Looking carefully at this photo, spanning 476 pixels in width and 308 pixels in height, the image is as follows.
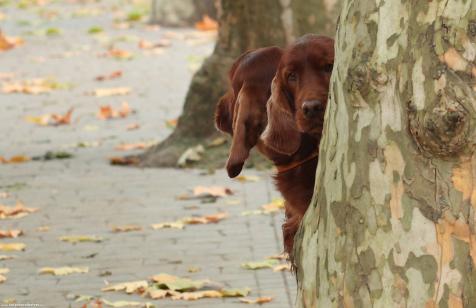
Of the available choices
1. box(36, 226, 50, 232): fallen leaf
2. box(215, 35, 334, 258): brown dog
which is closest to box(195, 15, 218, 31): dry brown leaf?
box(36, 226, 50, 232): fallen leaf

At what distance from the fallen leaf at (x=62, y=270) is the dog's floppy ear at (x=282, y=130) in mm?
2671

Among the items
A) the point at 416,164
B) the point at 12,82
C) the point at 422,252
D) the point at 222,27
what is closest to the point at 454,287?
the point at 422,252

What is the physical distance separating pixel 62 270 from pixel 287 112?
2773mm

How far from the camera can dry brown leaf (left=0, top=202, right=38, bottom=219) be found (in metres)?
8.16

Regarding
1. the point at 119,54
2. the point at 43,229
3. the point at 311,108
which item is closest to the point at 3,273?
the point at 43,229

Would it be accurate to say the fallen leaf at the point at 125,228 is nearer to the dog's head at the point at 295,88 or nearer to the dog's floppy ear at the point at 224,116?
the dog's floppy ear at the point at 224,116

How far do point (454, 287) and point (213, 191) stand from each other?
17.2 feet

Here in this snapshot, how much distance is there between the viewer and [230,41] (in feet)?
31.7

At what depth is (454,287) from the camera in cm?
332

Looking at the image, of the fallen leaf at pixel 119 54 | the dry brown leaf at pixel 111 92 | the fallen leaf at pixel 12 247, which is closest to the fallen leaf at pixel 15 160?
the fallen leaf at pixel 12 247

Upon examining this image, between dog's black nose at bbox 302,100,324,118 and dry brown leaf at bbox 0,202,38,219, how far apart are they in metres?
4.51

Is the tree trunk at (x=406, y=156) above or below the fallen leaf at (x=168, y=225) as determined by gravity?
above

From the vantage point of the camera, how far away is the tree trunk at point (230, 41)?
9.38 meters

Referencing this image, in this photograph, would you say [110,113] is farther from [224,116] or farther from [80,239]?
[224,116]
